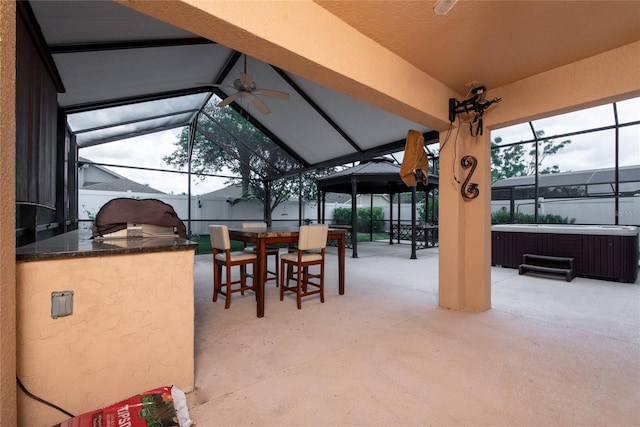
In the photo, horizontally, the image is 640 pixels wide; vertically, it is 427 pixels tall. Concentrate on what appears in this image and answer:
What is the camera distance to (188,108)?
7.06 meters

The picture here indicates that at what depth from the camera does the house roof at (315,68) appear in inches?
73.7

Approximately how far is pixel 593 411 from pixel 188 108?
806 cm

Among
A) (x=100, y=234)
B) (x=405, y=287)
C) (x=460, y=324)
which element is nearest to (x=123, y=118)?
(x=100, y=234)

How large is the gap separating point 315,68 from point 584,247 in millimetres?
5216

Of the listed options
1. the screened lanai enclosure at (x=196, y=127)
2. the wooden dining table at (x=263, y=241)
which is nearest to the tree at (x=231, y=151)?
the screened lanai enclosure at (x=196, y=127)

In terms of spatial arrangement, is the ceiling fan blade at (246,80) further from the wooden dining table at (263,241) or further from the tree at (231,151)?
the tree at (231,151)

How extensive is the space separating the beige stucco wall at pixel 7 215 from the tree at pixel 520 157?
5.88 metres

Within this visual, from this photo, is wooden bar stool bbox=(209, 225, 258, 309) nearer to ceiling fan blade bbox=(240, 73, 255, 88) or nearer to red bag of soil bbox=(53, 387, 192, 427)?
red bag of soil bbox=(53, 387, 192, 427)

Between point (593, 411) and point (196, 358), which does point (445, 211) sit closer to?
point (593, 411)

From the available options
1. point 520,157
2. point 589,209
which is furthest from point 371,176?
point 589,209

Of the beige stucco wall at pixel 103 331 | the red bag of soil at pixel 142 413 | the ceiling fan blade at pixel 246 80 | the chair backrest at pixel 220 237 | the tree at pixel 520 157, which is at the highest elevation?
the ceiling fan blade at pixel 246 80

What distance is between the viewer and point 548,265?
4.86 m

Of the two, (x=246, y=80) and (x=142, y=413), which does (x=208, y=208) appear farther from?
(x=142, y=413)

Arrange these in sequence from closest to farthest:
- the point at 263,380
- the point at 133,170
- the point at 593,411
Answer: the point at 593,411
the point at 263,380
the point at 133,170
